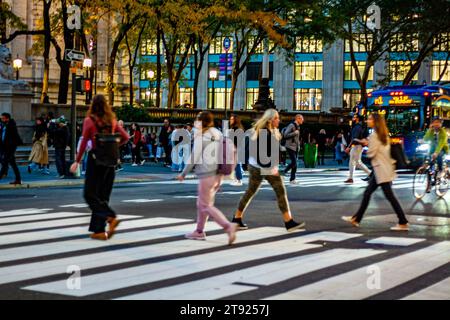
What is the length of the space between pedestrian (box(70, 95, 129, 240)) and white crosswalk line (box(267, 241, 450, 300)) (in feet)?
12.0

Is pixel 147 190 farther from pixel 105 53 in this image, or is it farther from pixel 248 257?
pixel 105 53

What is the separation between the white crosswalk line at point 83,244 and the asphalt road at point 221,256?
0.01 metres

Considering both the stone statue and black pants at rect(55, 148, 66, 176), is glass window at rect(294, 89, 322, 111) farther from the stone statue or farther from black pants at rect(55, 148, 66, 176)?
black pants at rect(55, 148, 66, 176)

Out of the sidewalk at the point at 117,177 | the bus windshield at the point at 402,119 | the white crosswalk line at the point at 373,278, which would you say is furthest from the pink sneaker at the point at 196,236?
the bus windshield at the point at 402,119

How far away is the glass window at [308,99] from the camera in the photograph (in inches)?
3629

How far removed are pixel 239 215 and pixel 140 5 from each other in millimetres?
29836

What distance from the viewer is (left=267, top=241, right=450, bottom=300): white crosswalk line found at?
311 inches

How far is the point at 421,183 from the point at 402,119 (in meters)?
16.8

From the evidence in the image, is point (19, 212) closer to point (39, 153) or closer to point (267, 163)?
point (267, 163)

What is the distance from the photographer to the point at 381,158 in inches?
522

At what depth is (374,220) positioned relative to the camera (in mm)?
14719

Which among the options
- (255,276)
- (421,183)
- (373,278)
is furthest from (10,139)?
(373,278)

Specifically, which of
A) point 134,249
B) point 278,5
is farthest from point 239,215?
point 278,5

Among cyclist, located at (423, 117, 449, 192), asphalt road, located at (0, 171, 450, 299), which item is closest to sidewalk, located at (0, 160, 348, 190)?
asphalt road, located at (0, 171, 450, 299)
